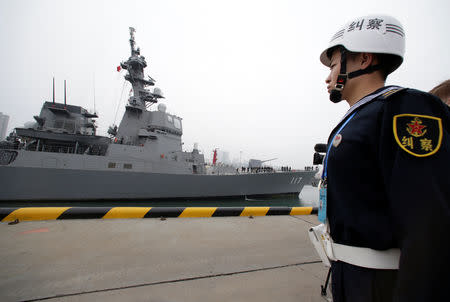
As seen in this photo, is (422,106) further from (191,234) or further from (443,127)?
(191,234)

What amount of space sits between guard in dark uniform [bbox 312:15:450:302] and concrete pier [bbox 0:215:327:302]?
82 centimetres

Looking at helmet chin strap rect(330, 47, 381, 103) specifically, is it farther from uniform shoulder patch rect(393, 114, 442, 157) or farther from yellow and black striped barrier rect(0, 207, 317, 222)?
yellow and black striped barrier rect(0, 207, 317, 222)

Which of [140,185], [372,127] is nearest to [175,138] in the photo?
[140,185]

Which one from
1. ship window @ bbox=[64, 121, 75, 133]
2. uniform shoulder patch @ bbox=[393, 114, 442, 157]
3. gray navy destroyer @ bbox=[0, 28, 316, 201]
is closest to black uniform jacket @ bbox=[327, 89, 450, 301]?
uniform shoulder patch @ bbox=[393, 114, 442, 157]

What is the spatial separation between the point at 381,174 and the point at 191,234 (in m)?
1.98

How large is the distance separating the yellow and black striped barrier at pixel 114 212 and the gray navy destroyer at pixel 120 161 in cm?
1006

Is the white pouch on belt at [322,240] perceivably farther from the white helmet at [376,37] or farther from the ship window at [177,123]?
the ship window at [177,123]

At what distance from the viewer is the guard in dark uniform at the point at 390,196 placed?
502 mm

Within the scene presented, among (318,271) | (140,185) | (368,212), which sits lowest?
(140,185)

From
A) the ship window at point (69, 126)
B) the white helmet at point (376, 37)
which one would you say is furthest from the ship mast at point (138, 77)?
the white helmet at point (376, 37)

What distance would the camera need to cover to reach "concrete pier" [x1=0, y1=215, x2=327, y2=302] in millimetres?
1229

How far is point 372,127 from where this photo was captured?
27.5 inches

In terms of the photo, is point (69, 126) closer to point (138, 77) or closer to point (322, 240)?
point (138, 77)

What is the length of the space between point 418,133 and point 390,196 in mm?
230
